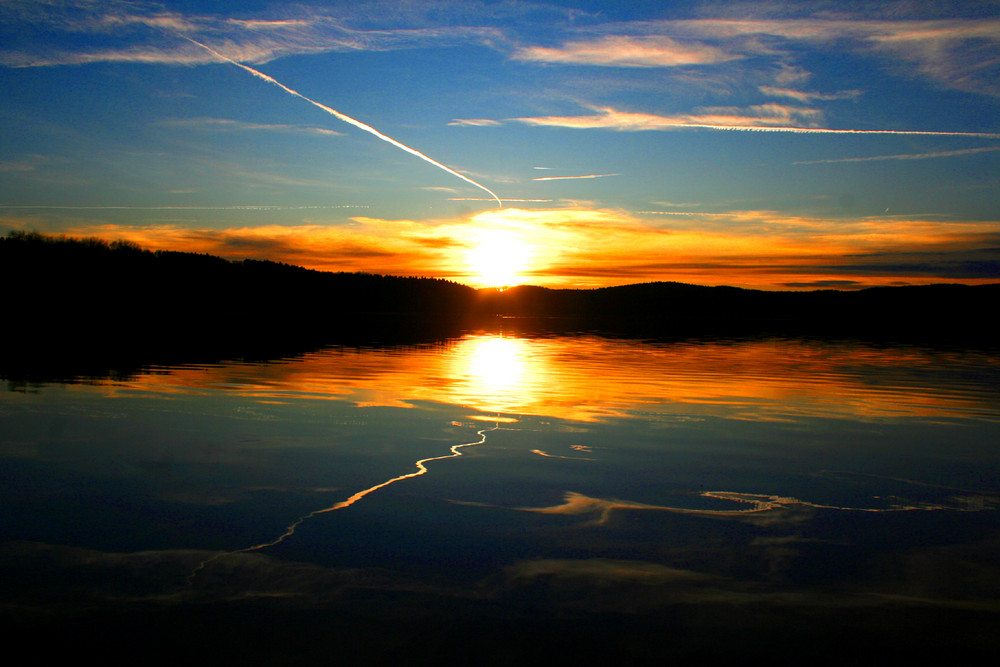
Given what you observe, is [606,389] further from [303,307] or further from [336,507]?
[303,307]

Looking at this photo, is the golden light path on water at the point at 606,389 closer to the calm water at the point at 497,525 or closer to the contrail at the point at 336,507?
the contrail at the point at 336,507

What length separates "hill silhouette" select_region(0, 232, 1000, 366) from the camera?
56188 mm

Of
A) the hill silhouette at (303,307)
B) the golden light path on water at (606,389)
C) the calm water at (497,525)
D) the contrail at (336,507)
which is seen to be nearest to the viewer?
the calm water at (497,525)

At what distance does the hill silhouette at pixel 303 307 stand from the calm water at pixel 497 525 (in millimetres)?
20282

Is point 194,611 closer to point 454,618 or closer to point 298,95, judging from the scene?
point 454,618

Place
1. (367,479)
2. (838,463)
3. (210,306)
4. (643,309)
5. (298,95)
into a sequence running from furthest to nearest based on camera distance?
(643,309) → (210,306) → (298,95) → (838,463) → (367,479)

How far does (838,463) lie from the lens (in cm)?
989

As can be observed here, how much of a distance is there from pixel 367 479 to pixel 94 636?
4189 millimetres

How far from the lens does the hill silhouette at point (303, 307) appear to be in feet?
184

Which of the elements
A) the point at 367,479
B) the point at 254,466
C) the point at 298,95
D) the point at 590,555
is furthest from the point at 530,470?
the point at 298,95

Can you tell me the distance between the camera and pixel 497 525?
6.91 m

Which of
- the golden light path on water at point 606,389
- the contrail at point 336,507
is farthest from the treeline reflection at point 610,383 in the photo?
the contrail at point 336,507

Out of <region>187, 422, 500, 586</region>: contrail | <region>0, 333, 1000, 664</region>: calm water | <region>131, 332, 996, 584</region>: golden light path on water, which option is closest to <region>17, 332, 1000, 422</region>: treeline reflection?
<region>131, 332, 996, 584</region>: golden light path on water

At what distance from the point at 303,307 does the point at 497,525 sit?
495 ft
